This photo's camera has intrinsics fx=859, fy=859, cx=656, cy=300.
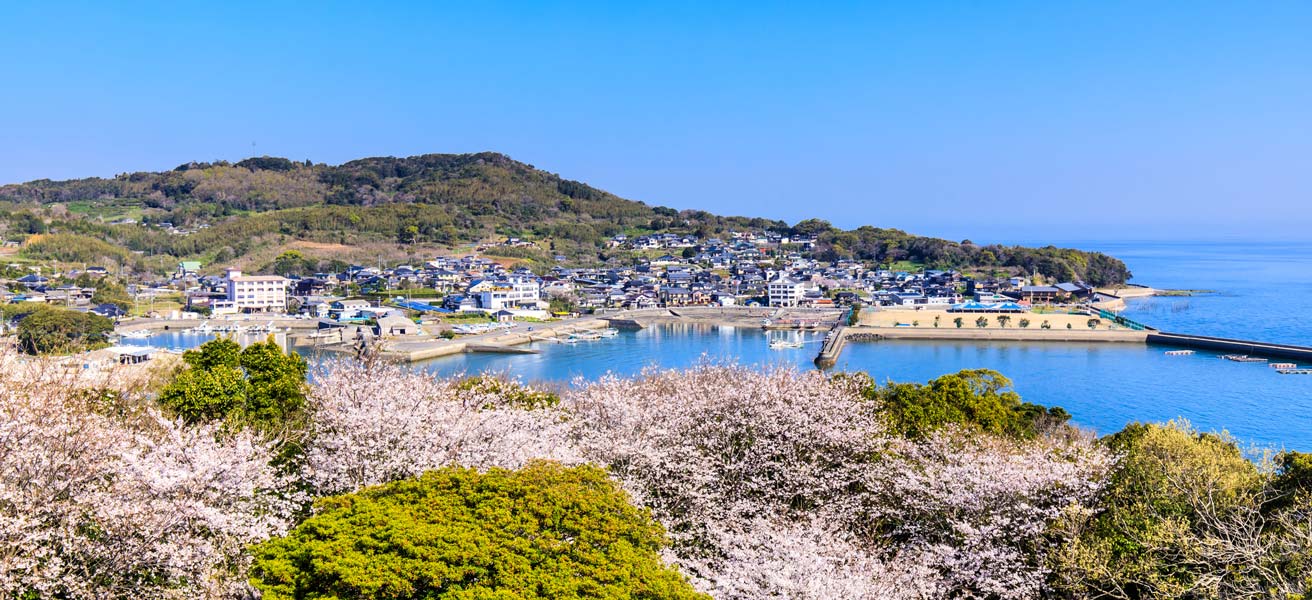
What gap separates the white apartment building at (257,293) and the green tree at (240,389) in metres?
26.1

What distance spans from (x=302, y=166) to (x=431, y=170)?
11.2 m

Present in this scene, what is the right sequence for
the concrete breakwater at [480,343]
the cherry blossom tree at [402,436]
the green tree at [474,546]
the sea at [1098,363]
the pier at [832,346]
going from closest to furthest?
the green tree at [474,546] < the cherry blossom tree at [402,436] < the sea at [1098,363] < the pier at [832,346] < the concrete breakwater at [480,343]

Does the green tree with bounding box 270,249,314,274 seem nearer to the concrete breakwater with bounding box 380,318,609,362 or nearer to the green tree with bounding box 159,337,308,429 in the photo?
the concrete breakwater with bounding box 380,318,609,362

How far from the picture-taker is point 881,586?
4.68m

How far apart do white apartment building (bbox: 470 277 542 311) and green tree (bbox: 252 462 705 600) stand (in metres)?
27.2

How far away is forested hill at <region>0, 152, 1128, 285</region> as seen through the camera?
144 feet

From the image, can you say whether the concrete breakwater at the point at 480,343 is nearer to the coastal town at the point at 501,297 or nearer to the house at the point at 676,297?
the coastal town at the point at 501,297

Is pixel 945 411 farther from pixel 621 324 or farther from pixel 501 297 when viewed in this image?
pixel 501 297

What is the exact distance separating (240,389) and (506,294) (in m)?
24.8

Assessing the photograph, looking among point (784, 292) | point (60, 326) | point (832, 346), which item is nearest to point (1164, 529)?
point (832, 346)

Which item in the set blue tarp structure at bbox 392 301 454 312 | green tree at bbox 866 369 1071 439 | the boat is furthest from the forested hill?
green tree at bbox 866 369 1071 439

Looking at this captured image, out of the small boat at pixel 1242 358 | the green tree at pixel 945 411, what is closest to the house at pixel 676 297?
the small boat at pixel 1242 358

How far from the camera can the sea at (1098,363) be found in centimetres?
1488

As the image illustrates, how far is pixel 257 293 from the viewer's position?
33.7m
